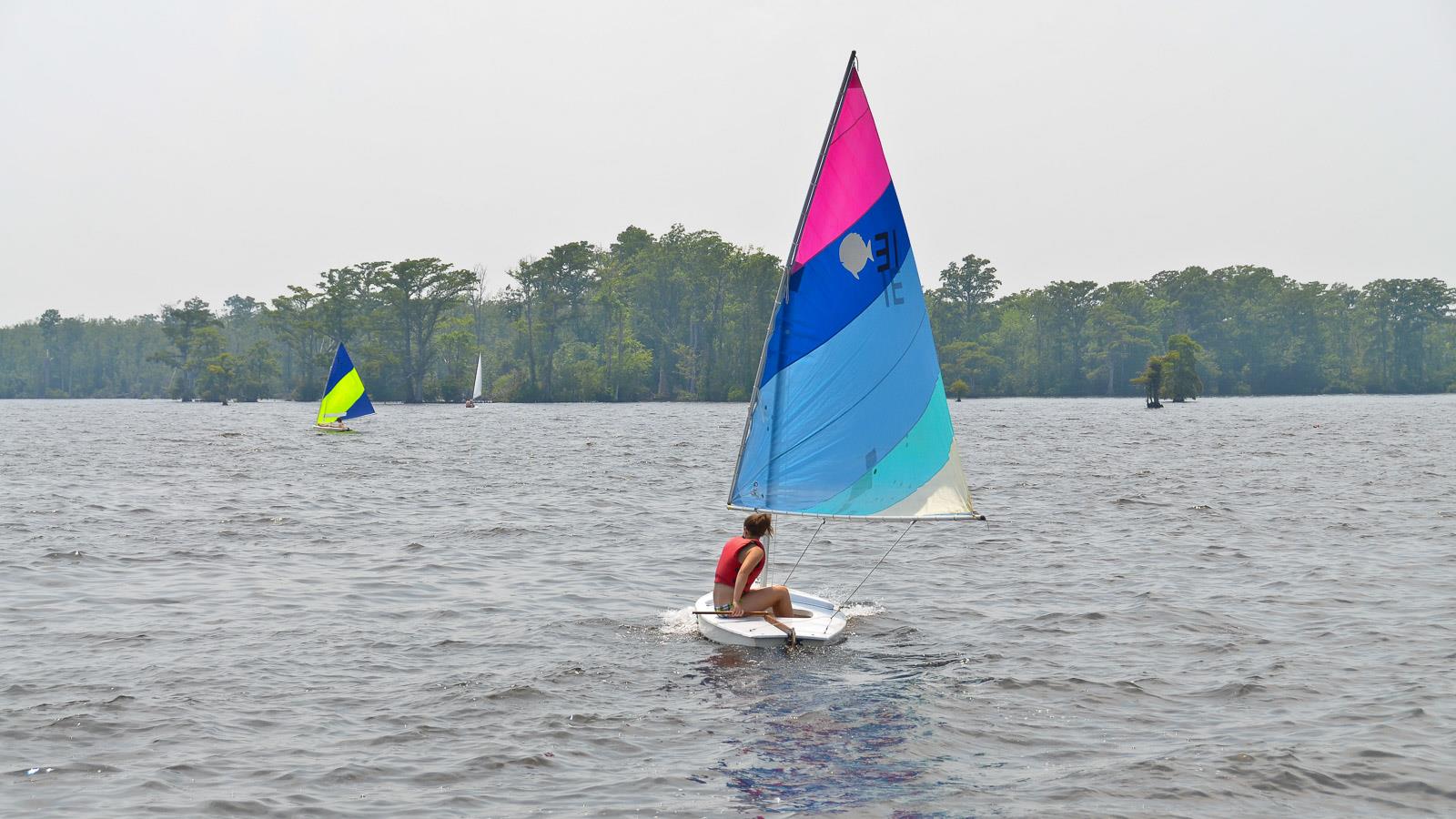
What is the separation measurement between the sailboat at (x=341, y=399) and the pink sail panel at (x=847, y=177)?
6855 cm

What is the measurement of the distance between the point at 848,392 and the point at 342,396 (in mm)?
72961

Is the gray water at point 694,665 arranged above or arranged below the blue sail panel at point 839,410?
below

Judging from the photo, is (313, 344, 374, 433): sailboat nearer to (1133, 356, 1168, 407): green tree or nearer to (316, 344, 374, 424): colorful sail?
(316, 344, 374, 424): colorful sail

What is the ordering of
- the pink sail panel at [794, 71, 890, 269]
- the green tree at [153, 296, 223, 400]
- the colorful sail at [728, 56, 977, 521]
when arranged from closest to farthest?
the pink sail panel at [794, 71, 890, 269] → the colorful sail at [728, 56, 977, 521] → the green tree at [153, 296, 223, 400]

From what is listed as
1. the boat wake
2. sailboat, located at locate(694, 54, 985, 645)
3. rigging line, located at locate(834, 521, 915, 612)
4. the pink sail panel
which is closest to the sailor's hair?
sailboat, located at locate(694, 54, 985, 645)

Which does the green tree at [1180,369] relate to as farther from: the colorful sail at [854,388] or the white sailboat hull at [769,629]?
the white sailboat hull at [769,629]

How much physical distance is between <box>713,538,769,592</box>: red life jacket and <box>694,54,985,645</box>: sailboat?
47cm

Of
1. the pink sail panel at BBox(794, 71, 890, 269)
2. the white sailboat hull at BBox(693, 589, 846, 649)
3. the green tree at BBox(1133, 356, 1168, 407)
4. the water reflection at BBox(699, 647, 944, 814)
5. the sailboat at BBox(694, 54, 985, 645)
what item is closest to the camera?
the water reflection at BBox(699, 647, 944, 814)

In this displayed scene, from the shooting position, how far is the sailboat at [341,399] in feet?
267

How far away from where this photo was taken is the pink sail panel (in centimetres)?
1550

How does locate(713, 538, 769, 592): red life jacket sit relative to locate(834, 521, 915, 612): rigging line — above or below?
above

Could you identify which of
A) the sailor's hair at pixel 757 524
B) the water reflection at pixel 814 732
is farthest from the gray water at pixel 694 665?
the sailor's hair at pixel 757 524

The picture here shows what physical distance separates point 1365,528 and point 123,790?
2807 cm

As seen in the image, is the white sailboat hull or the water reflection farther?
the white sailboat hull
